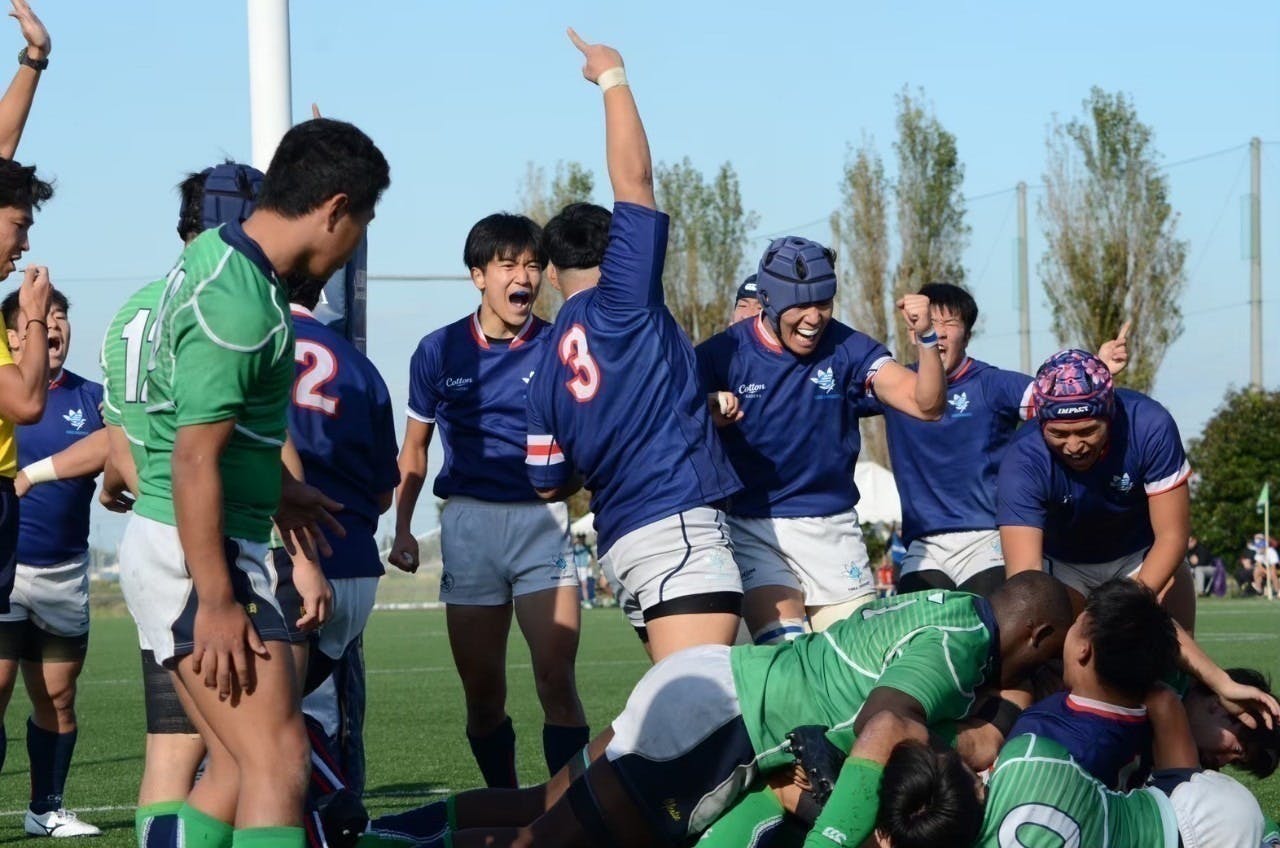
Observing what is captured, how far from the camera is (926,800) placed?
425cm

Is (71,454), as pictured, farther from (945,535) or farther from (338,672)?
(945,535)

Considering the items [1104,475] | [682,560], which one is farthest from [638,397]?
[1104,475]

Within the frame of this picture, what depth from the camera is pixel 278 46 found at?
279 inches

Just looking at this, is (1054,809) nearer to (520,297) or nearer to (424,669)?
(520,297)

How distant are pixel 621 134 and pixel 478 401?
2.10 m

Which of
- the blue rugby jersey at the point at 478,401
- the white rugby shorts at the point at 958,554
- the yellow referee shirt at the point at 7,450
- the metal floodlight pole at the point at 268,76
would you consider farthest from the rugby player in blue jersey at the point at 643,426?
the white rugby shorts at the point at 958,554

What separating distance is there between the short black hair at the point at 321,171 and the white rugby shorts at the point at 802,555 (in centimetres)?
287

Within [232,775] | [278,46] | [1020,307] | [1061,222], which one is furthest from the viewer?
[1020,307]

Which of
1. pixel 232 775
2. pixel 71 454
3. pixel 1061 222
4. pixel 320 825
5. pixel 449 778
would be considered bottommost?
pixel 449 778

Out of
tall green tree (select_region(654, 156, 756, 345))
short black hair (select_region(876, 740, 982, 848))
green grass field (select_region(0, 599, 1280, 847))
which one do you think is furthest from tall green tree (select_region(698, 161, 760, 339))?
short black hair (select_region(876, 740, 982, 848))

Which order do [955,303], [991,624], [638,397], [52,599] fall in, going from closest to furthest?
[991,624] < [638,397] < [52,599] < [955,303]

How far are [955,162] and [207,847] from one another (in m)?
44.0

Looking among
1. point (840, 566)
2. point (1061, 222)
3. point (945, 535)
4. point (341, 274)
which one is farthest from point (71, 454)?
point (1061, 222)

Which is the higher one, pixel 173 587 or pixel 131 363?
pixel 131 363
